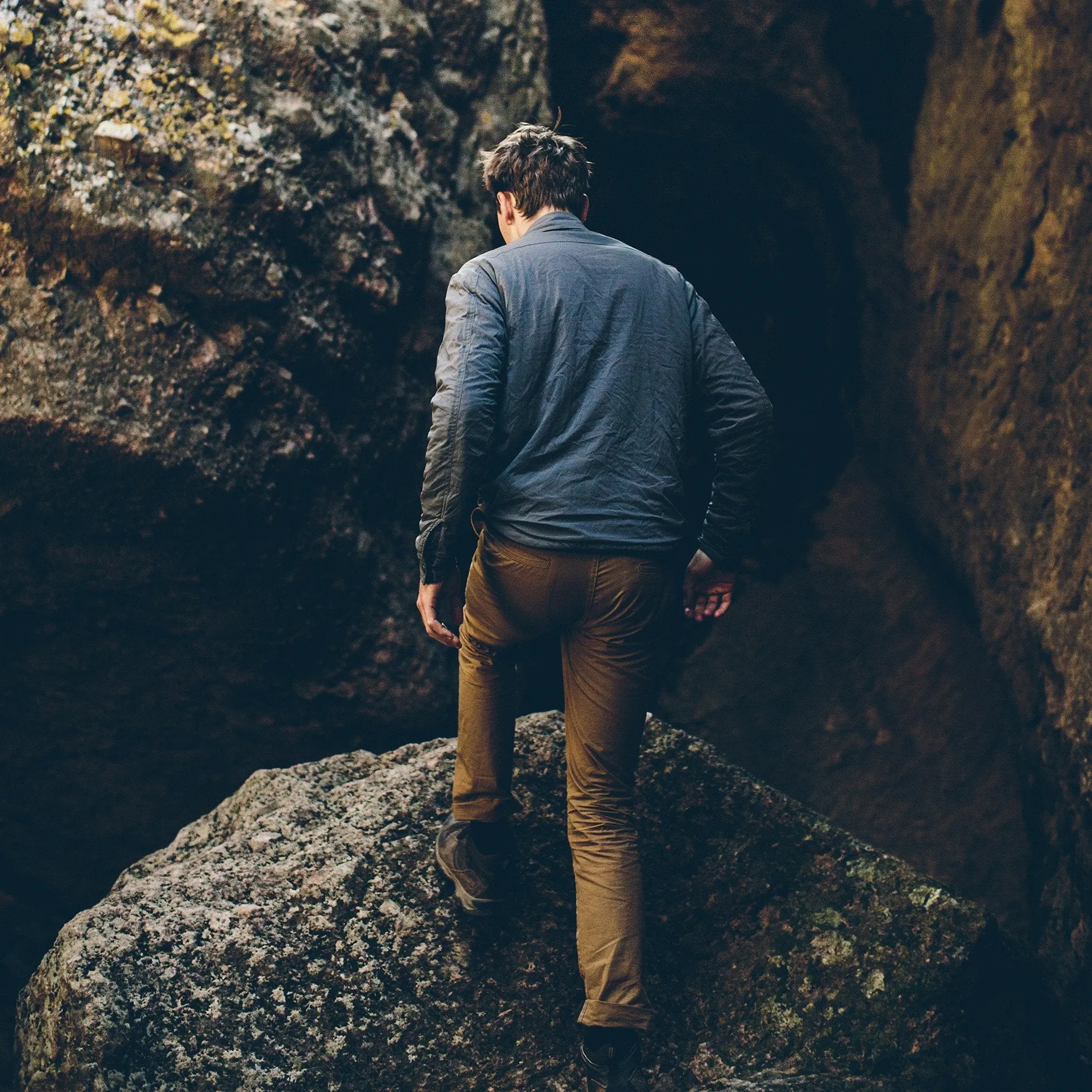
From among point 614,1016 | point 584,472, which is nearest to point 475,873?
point 614,1016

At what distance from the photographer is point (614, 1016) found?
2.04 metres

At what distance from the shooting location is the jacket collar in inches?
87.4

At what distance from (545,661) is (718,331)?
2082 mm

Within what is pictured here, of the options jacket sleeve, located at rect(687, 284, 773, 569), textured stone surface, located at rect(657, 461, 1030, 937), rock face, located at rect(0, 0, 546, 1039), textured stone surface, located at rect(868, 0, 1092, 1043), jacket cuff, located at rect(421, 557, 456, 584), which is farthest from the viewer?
textured stone surface, located at rect(657, 461, 1030, 937)

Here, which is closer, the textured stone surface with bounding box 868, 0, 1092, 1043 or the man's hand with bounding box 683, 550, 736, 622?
the man's hand with bounding box 683, 550, 736, 622

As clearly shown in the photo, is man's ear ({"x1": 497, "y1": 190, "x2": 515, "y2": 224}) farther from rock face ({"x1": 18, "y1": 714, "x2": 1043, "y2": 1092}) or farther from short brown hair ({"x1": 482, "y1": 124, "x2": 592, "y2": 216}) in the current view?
rock face ({"x1": 18, "y1": 714, "x2": 1043, "y2": 1092})

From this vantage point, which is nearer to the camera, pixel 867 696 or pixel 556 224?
pixel 556 224

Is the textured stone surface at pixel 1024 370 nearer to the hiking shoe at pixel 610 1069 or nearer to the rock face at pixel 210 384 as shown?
the hiking shoe at pixel 610 1069

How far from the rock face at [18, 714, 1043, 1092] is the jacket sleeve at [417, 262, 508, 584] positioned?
87 centimetres

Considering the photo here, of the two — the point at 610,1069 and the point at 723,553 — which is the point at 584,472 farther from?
the point at 610,1069

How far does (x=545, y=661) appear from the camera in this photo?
13.5 feet

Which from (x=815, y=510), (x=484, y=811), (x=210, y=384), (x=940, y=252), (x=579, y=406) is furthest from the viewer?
(x=815, y=510)

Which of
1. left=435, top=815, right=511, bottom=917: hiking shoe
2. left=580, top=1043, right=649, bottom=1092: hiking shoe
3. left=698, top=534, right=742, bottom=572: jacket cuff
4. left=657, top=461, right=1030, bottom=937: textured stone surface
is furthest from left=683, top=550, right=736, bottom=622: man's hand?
left=657, top=461, right=1030, bottom=937: textured stone surface

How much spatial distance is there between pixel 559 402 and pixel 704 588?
64 centimetres
